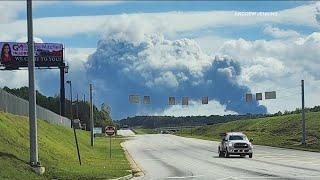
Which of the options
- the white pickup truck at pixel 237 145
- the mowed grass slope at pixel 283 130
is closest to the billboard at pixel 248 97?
the mowed grass slope at pixel 283 130

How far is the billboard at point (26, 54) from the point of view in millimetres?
86562

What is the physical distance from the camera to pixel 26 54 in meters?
86.7

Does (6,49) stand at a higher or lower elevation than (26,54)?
higher

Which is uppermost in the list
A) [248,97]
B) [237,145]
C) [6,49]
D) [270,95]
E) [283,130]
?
[6,49]

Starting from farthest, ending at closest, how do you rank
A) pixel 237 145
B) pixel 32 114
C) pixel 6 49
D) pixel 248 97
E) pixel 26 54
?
1. pixel 6 49
2. pixel 26 54
3. pixel 248 97
4. pixel 237 145
5. pixel 32 114

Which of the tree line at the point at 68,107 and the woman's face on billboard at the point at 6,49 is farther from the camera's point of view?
the tree line at the point at 68,107

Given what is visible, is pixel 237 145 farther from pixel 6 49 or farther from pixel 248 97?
pixel 6 49

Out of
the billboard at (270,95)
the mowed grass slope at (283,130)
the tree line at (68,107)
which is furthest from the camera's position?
the tree line at (68,107)

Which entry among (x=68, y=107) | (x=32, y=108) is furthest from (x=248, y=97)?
(x=32, y=108)

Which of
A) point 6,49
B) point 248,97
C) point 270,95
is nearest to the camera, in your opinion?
point 270,95

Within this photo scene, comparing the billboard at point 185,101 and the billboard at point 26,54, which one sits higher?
the billboard at point 26,54

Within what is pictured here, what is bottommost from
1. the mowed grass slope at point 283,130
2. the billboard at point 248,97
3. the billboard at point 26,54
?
the mowed grass slope at point 283,130

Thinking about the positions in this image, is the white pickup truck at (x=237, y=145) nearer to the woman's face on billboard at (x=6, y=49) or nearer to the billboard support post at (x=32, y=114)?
the billboard support post at (x=32, y=114)

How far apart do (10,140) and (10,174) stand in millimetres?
9083
